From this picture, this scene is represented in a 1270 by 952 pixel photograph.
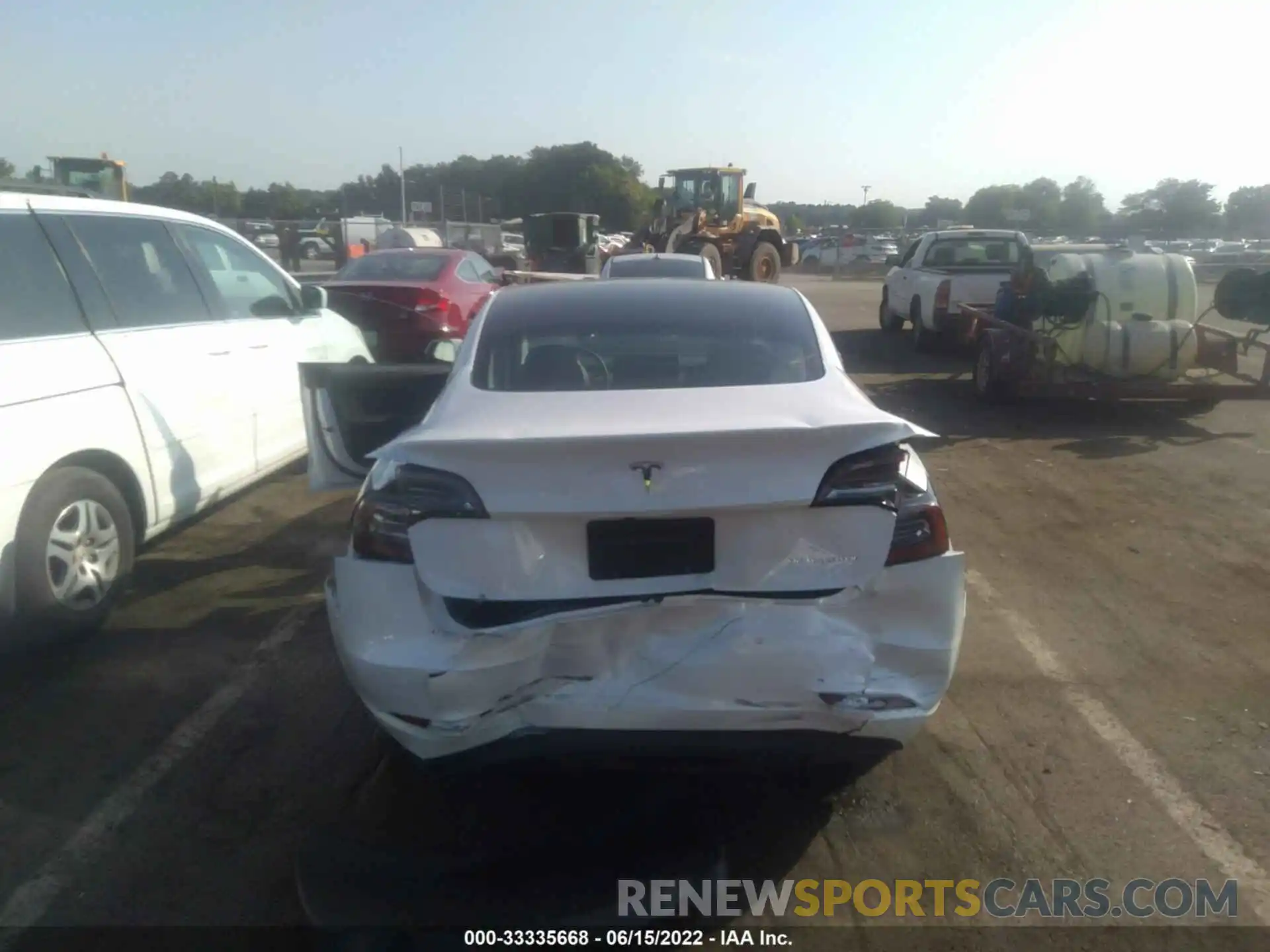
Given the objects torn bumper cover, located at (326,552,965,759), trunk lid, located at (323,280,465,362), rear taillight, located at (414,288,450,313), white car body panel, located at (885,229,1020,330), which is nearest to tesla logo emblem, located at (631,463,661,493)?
torn bumper cover, located at (326,552,965,759)

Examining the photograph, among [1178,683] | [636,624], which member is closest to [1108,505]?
[1178,683]

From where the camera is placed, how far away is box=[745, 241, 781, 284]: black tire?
26672 mm

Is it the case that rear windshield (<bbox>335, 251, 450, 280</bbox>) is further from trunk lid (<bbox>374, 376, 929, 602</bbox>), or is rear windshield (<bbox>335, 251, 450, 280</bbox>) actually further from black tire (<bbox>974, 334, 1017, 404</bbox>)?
trunk lid (<bbox>374, 376, 929, 602</bbox>)

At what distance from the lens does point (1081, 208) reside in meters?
56.6

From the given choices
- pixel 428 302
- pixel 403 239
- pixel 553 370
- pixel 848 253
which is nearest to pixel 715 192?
pixel 403 239

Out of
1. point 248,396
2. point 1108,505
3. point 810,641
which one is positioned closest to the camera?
point 810,641

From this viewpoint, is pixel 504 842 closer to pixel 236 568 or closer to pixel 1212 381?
pixel 236 568

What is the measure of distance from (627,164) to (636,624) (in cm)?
9701

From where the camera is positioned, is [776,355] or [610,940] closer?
[610,940]

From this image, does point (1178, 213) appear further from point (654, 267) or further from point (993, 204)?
point (654, 267)

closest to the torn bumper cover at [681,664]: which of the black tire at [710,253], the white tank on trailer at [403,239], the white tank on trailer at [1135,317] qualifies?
the white tank on trailer at [1135,317]

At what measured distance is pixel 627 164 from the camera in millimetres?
96062

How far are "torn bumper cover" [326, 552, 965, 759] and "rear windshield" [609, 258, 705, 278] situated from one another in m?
9.96

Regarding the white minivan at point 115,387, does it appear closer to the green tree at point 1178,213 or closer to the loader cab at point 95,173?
the loader cab at point 95,173
